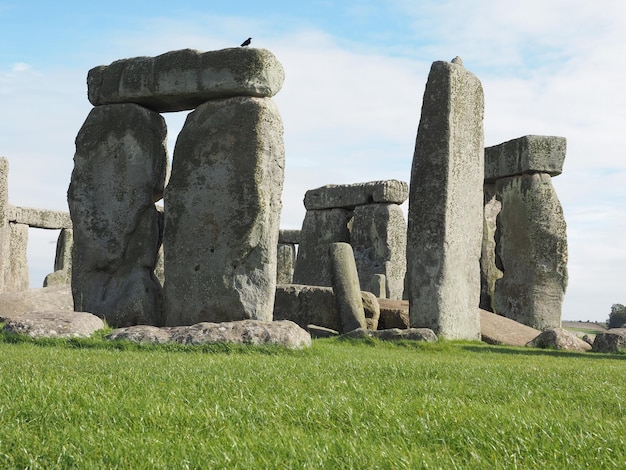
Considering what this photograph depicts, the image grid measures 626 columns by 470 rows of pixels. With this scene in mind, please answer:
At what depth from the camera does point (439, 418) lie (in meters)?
4.92

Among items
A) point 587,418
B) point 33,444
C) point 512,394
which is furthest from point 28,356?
point 587,418

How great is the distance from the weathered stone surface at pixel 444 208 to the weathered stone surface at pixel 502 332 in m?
0.57

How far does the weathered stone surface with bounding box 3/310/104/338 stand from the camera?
9836mm

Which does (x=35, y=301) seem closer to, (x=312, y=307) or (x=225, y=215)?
(x=312, y=307)

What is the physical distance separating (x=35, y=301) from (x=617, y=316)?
33693 mm

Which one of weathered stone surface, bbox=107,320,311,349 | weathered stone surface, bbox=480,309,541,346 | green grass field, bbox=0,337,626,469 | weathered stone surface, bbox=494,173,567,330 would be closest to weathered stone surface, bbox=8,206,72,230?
weathered stone surface, bbox=494,173,567,330

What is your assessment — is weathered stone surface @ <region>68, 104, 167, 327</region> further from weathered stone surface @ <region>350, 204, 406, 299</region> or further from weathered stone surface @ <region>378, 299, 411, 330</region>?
weathered stone surface @ <region>350, 204, 406, 299</region>

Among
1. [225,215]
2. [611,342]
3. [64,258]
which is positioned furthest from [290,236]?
[611,342]

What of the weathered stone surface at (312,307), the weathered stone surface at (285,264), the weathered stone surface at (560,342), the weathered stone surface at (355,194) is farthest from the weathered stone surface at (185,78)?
the weathered stone surface at (285,264)

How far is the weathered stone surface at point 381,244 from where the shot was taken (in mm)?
21031

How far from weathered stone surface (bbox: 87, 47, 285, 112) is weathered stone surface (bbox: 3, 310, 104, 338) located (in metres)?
4.15

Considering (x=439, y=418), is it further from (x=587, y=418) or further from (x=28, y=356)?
(x=28, y=356)

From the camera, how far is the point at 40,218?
26.6 metres

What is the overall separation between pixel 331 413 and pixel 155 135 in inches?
367
